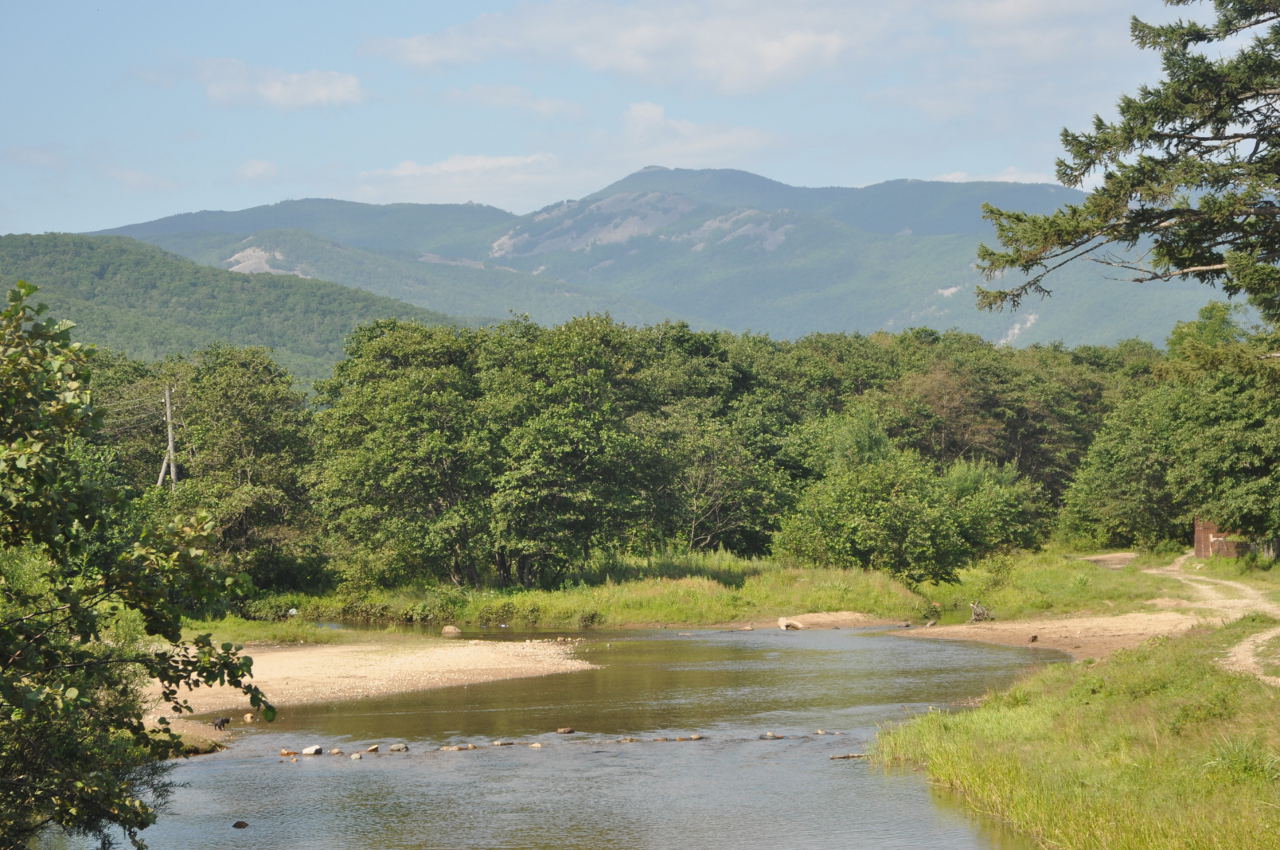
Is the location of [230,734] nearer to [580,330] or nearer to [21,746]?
[21,746]

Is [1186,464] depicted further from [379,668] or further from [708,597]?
[379,668]

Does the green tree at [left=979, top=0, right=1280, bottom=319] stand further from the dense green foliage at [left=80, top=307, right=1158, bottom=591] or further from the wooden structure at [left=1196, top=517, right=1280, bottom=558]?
the wooden structure at [left=1196, top=517, right=1280, bottom=558]

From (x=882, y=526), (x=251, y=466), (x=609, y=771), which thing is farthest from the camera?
(x=251, y=466)

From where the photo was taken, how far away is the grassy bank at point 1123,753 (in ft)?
57.1

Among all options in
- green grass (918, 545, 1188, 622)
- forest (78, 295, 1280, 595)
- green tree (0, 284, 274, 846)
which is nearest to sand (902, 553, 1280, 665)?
green grass (918, 545, 1188, 622)

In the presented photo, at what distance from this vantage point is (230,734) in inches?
1202

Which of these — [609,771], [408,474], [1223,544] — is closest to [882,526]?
[1223,544]

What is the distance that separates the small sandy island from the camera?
35.3 meters

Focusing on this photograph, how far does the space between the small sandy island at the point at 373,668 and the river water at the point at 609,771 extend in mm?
1473

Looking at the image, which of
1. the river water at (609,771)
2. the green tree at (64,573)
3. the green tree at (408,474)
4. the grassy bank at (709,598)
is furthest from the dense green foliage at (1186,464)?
the green tree at (64,573)

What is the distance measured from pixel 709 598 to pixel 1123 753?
117ft

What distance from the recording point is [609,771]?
25375 millimetres

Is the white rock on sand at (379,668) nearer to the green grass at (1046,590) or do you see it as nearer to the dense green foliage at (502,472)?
the dense green foliage at (502,472)

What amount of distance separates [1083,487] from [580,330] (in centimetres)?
3893
